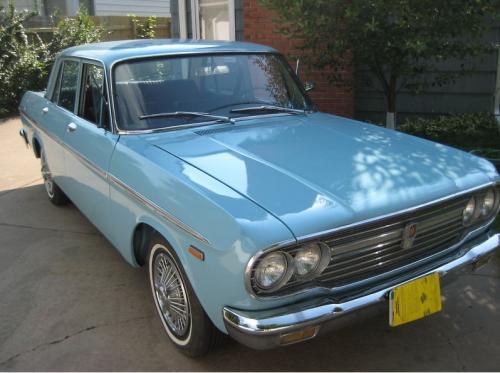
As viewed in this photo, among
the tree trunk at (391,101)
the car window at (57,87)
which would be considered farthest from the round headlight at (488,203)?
the car window at (57,87)

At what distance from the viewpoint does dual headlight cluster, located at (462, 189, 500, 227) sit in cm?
296

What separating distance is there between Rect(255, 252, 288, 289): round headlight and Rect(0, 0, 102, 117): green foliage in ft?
32.4

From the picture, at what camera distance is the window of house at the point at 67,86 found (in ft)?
14.6

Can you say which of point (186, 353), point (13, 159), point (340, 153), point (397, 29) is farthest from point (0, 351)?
point (13, 159)

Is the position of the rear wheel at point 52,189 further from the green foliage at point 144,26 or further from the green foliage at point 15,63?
the green foliage at point 144,26

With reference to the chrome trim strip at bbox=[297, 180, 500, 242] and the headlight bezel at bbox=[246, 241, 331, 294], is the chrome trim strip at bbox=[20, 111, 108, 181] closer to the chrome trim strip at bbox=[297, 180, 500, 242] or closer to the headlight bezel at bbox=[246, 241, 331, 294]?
the headlight bezel at bbox=[246, 241, 331, 294]

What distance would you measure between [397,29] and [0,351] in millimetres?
4031

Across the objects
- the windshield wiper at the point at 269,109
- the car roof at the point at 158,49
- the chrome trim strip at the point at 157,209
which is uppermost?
the car roof at the point at 158,49

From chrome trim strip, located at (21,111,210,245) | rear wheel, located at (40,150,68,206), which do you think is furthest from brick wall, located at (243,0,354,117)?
chrome trim strip, located at (21,111,210,245)

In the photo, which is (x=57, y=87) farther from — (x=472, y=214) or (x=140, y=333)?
(x=472, y=214)

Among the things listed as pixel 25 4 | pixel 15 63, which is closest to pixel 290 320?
pixel 15 63

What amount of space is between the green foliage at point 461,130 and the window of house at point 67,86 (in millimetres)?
4122

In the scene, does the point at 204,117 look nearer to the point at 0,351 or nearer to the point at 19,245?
the point at 0,351

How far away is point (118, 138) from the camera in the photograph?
338 cm
